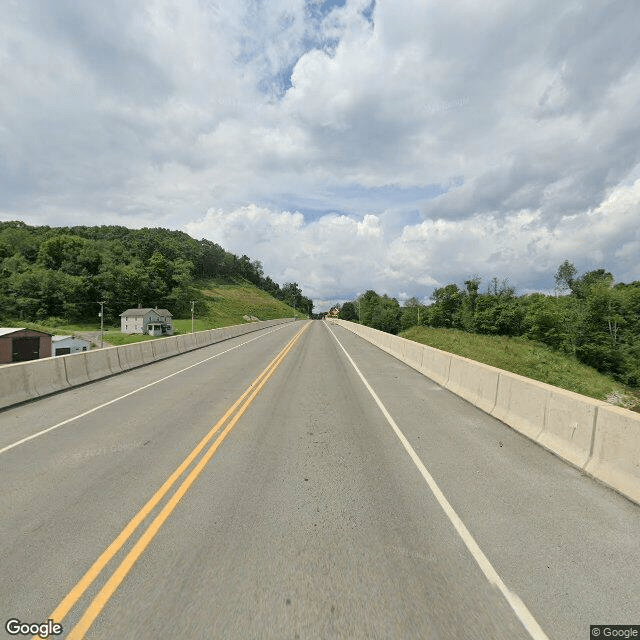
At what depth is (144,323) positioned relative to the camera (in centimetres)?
7906

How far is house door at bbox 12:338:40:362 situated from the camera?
42.2m

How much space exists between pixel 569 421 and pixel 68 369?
1376 centimetres

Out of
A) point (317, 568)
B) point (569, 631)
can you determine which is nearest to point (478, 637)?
point (569, 631)

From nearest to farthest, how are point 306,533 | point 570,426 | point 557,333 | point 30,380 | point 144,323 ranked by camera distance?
point 306,533, point 570,426, point 30,380, point 557,333, point 144,323

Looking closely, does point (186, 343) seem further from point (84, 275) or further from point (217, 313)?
point (84, 275)

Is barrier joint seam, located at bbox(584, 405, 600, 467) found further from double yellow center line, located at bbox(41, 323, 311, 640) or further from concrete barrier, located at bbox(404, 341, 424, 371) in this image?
concrete barrier, located at bbox(404, 341, 424, 371)

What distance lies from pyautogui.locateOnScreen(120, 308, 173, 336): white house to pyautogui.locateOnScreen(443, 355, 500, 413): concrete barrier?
7537 centimetres

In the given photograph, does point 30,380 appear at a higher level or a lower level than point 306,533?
higher

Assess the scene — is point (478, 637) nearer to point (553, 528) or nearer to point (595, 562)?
point (595, 562)

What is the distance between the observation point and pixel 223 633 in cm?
269

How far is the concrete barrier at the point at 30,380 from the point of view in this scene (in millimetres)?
9680

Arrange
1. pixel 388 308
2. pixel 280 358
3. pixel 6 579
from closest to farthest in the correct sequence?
1. pixel 6 579
2. pixel 280 358
3. pixel 388 308

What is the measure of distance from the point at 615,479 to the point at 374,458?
327 centimetres

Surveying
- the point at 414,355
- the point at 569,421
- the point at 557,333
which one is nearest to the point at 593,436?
the point at 569,421
